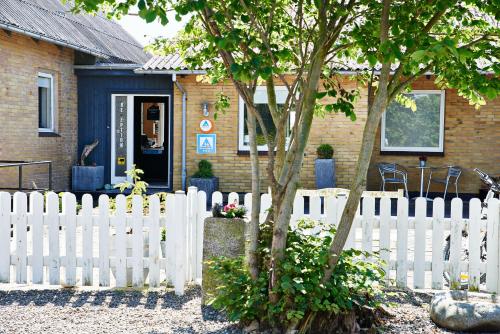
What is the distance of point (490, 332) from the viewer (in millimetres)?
5371

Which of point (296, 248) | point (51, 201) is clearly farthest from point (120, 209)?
point (296, 248)

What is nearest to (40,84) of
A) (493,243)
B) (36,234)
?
(36,234)

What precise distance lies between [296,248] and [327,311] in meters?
0.54

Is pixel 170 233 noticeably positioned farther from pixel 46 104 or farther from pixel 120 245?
pixel 46 104

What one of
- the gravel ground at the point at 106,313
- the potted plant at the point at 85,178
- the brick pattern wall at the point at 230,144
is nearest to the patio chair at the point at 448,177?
the brick pattern wall at the point at 230,144

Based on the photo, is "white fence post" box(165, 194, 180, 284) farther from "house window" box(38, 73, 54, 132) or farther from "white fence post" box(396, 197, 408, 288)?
"house window" box(38, 73, 54, 132)

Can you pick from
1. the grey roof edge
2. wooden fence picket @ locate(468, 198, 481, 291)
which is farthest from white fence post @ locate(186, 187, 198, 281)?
the grey roof edge

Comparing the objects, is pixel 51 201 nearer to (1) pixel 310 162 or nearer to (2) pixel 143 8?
(2) pixel 143 8

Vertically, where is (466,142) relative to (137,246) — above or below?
above

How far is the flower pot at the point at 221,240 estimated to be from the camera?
6168 mm

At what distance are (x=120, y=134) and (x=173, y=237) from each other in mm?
11491

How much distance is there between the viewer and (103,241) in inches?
271

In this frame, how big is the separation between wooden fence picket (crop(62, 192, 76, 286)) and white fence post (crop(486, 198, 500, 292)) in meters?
4.01

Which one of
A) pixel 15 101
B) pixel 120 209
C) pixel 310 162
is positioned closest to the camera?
pixel 120 209
